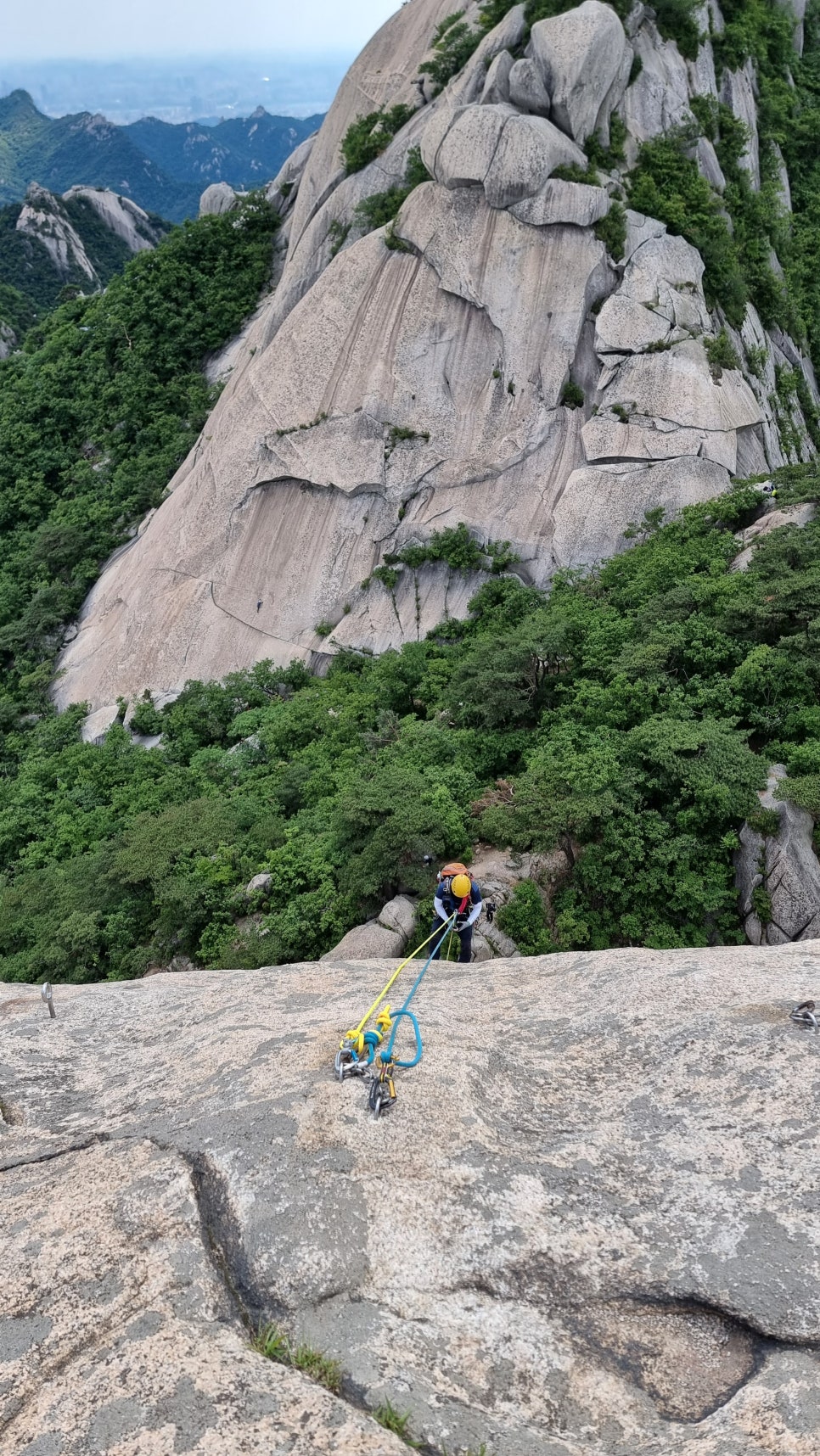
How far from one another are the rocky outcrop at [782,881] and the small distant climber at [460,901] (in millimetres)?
3799

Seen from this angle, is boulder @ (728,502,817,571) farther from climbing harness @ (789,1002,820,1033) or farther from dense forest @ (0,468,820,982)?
climbing harness @ (789,1002,820,1033)

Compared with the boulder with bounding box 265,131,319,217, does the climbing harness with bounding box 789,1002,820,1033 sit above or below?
below

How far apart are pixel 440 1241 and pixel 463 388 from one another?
890 inches

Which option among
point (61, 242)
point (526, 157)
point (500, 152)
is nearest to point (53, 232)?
point (61, 242)

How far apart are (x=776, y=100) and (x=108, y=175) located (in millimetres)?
213078

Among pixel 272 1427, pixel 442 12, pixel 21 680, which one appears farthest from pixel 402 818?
pixel 442 12

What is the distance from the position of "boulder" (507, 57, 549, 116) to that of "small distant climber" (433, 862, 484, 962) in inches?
875

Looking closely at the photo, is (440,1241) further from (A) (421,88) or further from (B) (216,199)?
(B) (216,199)

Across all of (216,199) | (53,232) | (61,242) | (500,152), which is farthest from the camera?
(61,242)

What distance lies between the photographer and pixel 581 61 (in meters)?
21.6

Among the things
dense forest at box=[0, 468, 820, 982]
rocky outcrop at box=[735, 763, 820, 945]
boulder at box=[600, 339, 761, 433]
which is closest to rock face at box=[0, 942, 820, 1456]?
rocky outcrop at box=[735, 763, 820, 945]

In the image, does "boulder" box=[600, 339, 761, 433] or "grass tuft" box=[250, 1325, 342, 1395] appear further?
"boulder" box=[600, 339, 761, 433]

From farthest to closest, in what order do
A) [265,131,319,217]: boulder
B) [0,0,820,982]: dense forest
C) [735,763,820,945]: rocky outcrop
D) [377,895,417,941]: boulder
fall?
1. [265,131,319,217]: boulder
2. [377,895,417,941]: boulder
3. [0,0,820,982]: dense forest
4. [735,763,820,945]: rocky outcrop

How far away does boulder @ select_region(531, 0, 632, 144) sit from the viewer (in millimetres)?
21609
